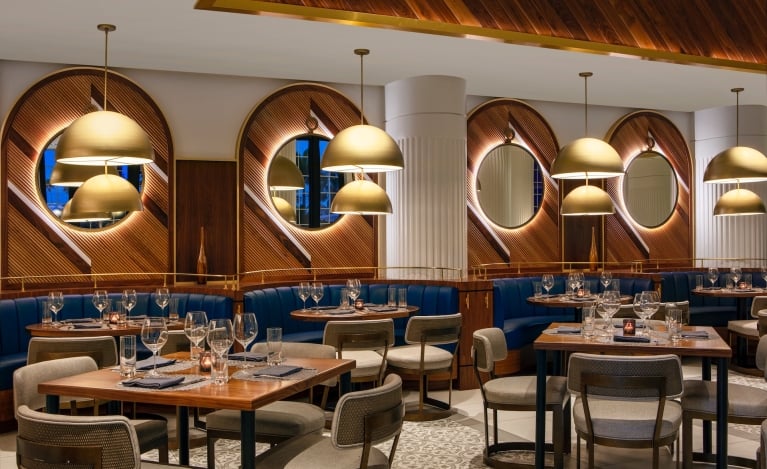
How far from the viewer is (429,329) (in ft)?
17.9

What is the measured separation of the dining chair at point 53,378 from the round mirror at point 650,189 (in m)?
7.98

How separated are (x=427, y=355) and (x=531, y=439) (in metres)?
1.00

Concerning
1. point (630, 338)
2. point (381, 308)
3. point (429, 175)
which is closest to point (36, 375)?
point (630, 338)

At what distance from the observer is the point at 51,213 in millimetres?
7238

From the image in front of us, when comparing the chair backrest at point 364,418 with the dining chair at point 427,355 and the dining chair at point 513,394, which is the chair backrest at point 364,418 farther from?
the dining chair at point 427,355

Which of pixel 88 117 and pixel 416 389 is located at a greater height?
pixel 88 117

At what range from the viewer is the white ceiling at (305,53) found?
18.9 ft

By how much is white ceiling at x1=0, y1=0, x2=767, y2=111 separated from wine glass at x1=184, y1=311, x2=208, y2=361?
2745mm

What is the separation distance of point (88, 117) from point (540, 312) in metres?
5.61

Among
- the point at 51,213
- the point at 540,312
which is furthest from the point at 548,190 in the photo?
the point at 51,213

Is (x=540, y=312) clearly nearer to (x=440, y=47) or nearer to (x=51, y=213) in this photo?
(x=440, y=47)

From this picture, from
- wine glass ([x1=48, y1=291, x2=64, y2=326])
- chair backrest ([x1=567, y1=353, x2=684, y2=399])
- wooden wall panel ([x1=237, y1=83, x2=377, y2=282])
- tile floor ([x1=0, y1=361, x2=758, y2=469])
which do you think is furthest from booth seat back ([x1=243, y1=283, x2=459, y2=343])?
chair backrest ([x1=567, y1=353, x2=684, y2=399])

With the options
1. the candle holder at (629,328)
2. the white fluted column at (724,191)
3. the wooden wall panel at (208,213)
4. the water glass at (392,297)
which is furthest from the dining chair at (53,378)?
the white fluted column at (724,191)

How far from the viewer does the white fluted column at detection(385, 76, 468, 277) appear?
8.00m
